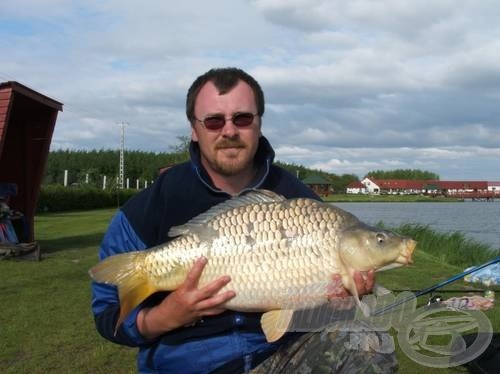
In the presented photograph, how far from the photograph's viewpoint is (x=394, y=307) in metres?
3.99

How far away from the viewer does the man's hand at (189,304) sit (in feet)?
8.19

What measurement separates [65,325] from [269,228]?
4.37 meters

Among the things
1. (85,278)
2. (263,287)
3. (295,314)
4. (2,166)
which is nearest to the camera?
(263,287)

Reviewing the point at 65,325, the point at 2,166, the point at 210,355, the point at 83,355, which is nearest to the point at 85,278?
the point at 65,325

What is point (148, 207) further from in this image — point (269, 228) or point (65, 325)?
point (65, 325)

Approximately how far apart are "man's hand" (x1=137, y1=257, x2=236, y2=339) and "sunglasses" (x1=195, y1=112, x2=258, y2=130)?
0.76 meters

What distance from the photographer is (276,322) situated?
256 centimetres

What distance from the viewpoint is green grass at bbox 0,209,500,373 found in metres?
4.98

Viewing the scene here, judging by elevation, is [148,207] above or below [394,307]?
above

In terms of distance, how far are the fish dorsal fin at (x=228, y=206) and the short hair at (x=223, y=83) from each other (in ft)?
1.89

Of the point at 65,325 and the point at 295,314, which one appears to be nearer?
the point at 295,314

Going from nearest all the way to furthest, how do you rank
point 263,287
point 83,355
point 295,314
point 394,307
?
point 263,287, point 295,314, point 394,307, point 83,355

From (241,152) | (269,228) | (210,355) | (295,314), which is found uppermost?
(241,152)

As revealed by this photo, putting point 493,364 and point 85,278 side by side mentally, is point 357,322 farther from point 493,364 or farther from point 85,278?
point 85,278
